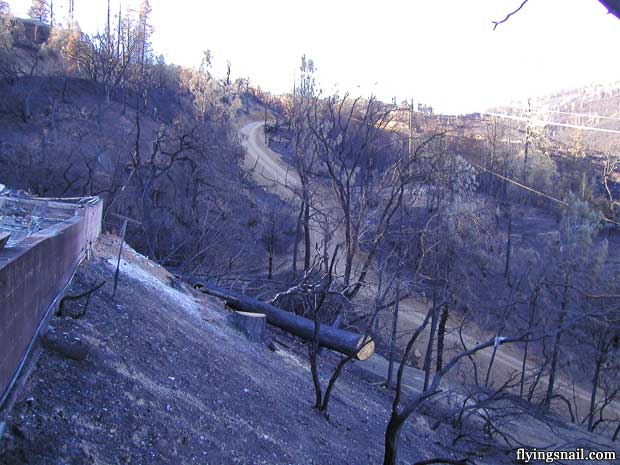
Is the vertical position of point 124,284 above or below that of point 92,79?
below

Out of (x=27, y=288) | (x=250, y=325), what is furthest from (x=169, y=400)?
(x=250, y=325)

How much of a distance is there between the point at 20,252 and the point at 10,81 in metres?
37.8

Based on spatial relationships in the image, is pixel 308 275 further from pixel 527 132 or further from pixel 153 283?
pixel 527 132

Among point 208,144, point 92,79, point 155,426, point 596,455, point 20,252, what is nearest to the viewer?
point 20,252

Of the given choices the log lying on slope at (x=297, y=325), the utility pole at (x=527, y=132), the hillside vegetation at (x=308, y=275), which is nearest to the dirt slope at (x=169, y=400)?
the hillside vegetation at (x=308, y=275)

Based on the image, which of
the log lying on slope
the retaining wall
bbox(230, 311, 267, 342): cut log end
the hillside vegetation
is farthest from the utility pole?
the retaining wall

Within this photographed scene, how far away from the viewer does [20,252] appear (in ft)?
12.0

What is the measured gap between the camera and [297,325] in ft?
43.7

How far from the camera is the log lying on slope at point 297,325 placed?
12.5 m

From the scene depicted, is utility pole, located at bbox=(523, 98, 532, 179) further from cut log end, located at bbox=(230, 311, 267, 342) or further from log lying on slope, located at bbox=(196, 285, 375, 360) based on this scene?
cut log end, located at bbox=(230, 311, 267, 342)

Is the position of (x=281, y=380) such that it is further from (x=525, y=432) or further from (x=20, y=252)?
(x=525, y=432)

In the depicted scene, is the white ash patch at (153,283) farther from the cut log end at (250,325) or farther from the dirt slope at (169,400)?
the cut log end at (250,325)

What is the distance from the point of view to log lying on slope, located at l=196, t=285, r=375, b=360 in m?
12.5

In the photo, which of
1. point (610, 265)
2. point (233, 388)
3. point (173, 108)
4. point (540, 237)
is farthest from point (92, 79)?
point (233, 388)
